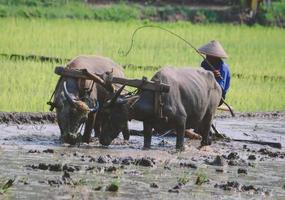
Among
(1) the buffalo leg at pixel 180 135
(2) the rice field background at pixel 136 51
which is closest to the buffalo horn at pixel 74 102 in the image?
(1) the buffalo leg at pixel 180 135

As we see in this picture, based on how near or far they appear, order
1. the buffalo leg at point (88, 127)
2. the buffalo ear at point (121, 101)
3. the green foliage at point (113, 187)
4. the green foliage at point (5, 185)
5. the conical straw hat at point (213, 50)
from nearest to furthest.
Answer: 1. the green foliage at point (5, 185)
2. the green foliage at point (113, 187)
3. the buffalo ear at point (121, 101)
4. the buffalo leg at point (88, 127)
5. the conical straw hat at point (213, 50)

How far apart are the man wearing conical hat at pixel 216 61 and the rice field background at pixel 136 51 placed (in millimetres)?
2344

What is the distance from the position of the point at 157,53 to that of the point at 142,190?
1285 cm

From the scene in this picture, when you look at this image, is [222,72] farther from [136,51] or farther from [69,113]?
[136,51]

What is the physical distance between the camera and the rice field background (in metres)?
14.6

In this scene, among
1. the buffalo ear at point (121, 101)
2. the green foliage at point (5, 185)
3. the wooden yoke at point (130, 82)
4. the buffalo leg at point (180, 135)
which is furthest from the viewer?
the buffalo leg at point (180, 135)

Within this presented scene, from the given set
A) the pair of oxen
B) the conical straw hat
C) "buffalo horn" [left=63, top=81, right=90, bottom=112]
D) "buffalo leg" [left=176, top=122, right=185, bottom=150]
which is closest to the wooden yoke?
the pair of oxen

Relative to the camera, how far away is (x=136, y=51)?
2062 cm

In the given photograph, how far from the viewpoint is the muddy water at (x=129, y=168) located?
304 inches

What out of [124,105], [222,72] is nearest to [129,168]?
[124,105]

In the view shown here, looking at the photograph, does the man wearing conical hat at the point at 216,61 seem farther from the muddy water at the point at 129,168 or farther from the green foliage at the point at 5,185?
the green foliage at the point at 5,185

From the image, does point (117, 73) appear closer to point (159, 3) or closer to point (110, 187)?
point (110, 187)

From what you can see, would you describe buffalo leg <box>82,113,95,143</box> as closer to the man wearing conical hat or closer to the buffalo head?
the buffalo head

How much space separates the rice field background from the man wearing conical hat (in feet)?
7.69
